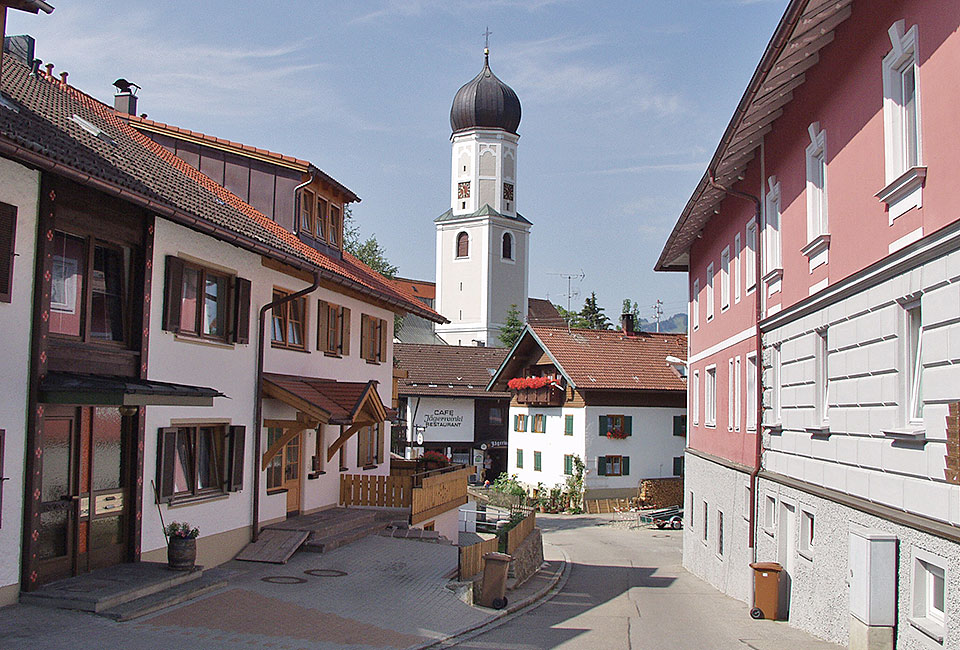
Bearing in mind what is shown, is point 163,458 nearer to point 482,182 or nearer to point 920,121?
point 920,121

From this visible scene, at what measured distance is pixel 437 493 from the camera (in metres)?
24.0

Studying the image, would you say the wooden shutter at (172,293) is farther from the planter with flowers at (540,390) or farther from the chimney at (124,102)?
the planter with flowers at (540,390)

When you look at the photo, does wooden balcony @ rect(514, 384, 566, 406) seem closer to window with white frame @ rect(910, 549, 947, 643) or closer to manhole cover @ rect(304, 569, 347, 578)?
manhole cover @ rect(304, 569, 347, 578)

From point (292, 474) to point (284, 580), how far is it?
191 inches

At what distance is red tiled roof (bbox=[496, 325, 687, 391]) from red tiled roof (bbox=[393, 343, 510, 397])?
20.9 ft

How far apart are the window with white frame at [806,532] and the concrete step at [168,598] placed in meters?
8.76

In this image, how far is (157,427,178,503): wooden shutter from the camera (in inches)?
569

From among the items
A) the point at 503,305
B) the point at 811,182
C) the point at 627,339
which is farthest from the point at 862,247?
the point at 503,305

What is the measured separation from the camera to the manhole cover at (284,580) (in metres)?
15.3

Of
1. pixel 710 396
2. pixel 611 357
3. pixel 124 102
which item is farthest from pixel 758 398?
pixel 611 357

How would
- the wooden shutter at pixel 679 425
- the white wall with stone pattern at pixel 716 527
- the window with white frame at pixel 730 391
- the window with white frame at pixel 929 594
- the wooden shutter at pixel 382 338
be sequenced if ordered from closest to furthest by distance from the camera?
the window with white frame at pixel 929 594
the white wall with stone pattern at pixel 716 527
the window with white frame at pixel 730 391
the wooden shutter at pixel 382 338
the wooden shutter at pixel 679 425

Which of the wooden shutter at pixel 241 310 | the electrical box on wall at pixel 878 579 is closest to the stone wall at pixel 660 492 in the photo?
the wooden shutter at pixel 241 310

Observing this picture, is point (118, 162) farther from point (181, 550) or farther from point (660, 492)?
point (660, 492)

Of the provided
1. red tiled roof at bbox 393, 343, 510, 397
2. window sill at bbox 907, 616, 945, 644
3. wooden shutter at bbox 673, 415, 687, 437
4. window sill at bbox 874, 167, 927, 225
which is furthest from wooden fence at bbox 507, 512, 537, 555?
red tiled roof at bbox 393, 343, 510, 397
